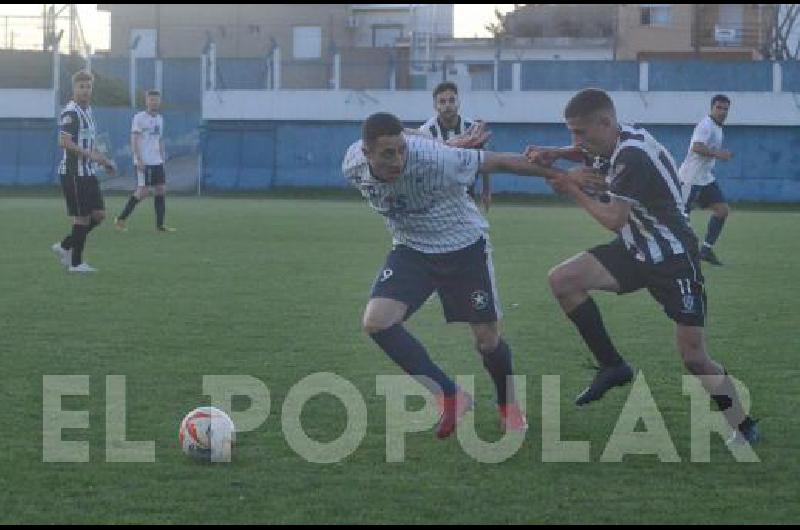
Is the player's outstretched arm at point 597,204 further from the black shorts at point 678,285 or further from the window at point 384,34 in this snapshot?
the window at point 384,34

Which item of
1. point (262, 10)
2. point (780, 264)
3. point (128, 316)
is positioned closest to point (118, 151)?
point (262, 10)

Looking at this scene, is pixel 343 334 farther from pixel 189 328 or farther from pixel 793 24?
pixel 793 24

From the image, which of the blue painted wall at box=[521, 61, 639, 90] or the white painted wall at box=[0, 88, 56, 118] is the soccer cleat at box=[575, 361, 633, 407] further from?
the white painted wall at box=[0, 88, 56, 118]

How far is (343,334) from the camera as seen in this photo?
10391 mm

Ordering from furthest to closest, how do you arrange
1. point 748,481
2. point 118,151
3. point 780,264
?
1. point 118,151
2. point 780,264
3. point 748,481

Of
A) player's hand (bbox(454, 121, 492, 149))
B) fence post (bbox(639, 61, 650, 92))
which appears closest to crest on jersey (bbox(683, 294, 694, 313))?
player's hand (bbox(454, 121, 492, 149))

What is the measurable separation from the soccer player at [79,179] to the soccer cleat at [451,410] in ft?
28.4

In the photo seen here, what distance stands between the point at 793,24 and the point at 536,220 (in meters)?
30.4

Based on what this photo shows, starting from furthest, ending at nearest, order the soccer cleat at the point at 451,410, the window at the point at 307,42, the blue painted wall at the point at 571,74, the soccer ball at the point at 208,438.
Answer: the window at the point at 307,42 → the blue painted wall at the point at 571,74 → the soccer cleat at the point at 451,410 → the soccer ball at the point at 208,438

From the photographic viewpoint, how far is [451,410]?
6.78m

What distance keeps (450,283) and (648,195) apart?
1060mm

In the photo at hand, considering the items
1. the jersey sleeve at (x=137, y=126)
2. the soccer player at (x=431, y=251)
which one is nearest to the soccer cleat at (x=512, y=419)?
the soccer player at (x=431, y=251)

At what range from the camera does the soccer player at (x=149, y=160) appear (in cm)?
2159

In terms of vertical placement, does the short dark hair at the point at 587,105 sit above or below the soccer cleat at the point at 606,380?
above
